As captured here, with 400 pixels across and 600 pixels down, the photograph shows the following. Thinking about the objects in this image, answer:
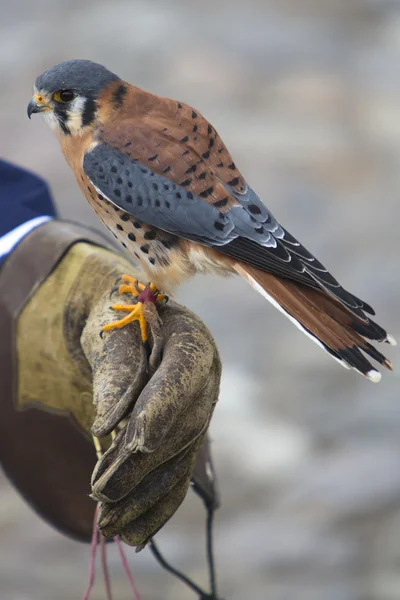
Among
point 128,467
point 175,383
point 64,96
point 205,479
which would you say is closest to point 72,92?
point 64,96

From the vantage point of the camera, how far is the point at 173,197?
7.23ft

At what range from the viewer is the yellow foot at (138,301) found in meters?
2.26

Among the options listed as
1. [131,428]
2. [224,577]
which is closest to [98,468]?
[131,428]

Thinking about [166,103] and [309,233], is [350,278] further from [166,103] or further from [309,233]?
[166,103]

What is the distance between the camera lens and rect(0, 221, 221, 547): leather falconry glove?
1.98 metres

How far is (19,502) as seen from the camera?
14.6ft

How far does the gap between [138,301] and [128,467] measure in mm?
590

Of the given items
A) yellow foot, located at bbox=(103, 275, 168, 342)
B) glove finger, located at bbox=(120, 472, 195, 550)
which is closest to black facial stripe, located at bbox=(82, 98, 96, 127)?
yellow foot, located at bbox=(103, 275, 168, 342)

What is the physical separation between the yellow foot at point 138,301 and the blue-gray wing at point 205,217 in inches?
7.0

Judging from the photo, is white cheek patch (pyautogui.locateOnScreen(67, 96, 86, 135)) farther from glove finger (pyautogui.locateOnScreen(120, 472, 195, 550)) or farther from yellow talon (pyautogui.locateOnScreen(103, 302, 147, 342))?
glove finger (pyautogui.locateOnScreen(120, 472, 195, 550))

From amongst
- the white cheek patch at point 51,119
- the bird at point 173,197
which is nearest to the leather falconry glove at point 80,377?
the bird at point 173,197

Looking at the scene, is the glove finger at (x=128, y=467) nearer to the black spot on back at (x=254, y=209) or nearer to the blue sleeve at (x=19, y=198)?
the black spot on back at (x=254, y=209)

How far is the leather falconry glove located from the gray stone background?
4.71 ft

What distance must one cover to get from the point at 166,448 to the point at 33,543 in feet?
8.31
